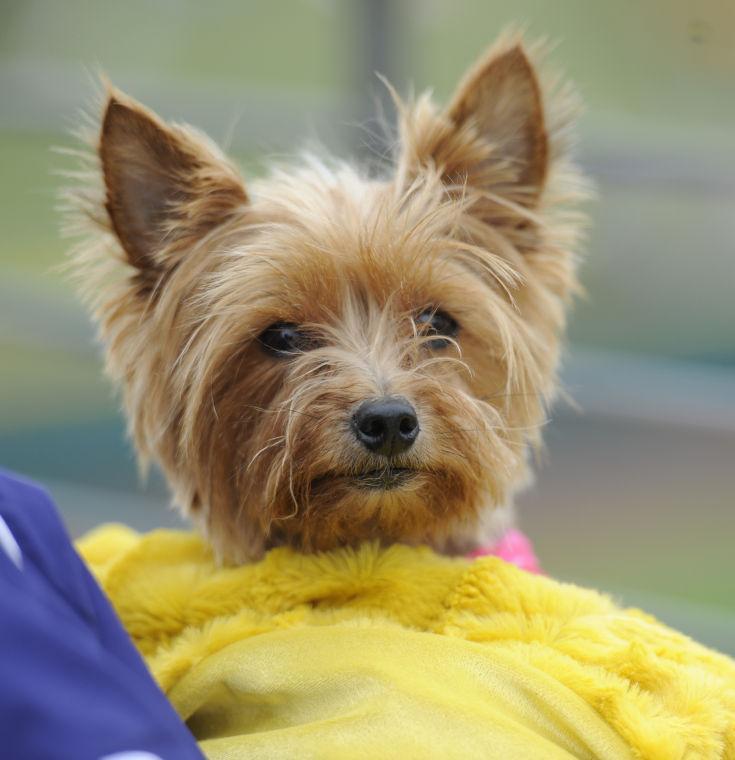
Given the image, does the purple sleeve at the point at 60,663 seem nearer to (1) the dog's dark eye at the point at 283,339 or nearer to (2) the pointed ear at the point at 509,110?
(1) the dog's dark eye at the point at 283,339

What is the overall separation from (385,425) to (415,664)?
438 millimetres

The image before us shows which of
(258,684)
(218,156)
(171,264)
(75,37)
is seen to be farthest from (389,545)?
(75,37)

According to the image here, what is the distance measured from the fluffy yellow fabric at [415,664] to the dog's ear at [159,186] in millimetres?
656

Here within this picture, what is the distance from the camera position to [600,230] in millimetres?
4406

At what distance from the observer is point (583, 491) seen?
4.64 metres

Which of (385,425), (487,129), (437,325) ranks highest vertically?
(487,129)

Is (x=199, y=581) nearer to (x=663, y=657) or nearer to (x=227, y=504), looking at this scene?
(x=227, y=504)

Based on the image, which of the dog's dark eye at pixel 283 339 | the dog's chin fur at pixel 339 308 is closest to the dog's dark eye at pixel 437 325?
the dog's chin fur at pixel 339 308

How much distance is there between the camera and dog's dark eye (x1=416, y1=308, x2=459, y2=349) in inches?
78.8

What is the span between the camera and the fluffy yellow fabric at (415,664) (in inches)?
53.3

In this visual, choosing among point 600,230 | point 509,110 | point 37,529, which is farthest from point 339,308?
point 600,230

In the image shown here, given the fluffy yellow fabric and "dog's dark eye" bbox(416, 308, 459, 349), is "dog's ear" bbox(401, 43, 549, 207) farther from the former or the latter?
the fluffy yellow fabric

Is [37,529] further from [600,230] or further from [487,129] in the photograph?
[600,230]

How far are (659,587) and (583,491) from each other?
0.56m
